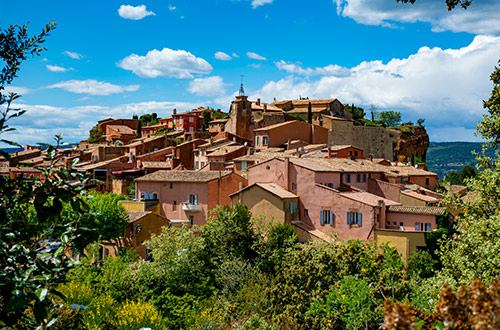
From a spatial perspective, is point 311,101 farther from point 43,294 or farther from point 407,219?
point 43,294

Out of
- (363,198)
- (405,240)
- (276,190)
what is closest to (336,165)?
(363,198)

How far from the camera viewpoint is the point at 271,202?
109 ft

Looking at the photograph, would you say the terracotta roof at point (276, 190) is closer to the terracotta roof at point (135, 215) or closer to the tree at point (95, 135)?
the terracotta roof at point (135, 215)

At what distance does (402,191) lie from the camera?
36.3 metres

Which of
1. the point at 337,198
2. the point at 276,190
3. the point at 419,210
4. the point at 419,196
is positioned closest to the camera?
the point at 419,210

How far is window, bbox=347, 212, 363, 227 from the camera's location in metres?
31.1

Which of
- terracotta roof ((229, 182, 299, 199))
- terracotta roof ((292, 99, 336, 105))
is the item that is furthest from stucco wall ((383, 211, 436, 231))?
terracotta roof ((292, 99, 336, 105))

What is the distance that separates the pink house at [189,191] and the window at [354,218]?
9949 millimetres

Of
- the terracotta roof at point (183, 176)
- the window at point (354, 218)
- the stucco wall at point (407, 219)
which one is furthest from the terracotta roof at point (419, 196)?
the terracotta roof at point (183, 176)

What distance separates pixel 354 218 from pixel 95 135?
7025 centimetres

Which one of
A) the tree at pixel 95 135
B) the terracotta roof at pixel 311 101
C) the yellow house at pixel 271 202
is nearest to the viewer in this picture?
the yellow house at pixel 271 202

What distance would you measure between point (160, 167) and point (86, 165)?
34.3 feet

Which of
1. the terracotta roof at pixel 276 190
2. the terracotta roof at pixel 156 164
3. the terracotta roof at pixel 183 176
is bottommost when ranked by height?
the terracotta roof at pixel 276 190

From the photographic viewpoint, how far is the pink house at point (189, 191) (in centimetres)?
3847
